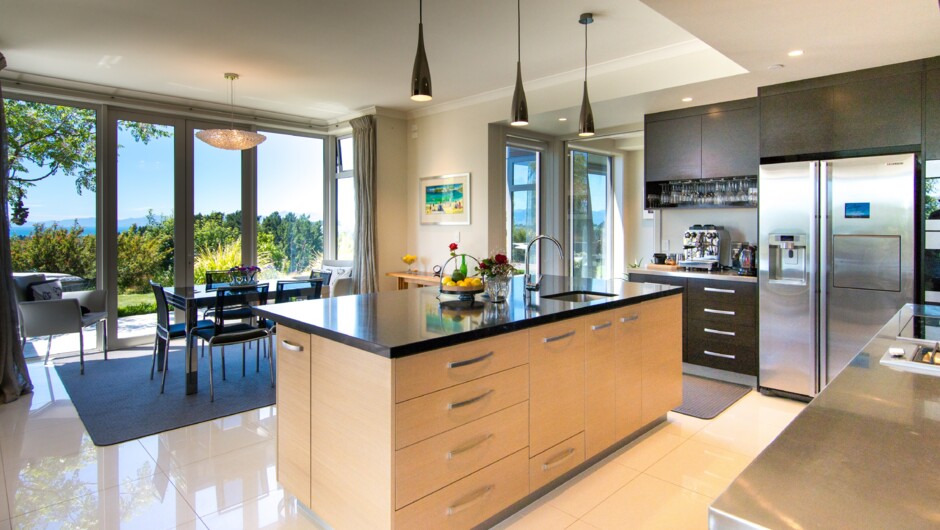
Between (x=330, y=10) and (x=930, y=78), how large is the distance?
3.86 meters

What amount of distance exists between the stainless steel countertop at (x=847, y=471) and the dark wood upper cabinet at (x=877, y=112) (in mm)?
3064

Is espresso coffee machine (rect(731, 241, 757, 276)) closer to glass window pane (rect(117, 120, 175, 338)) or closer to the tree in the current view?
glass window pane (rect(117, 120, 175, 338))

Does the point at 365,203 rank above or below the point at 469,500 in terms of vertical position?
above

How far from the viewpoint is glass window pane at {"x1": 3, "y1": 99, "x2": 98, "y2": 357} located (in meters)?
5.03

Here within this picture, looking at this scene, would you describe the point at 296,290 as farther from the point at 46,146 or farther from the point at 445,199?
the point at 46,146

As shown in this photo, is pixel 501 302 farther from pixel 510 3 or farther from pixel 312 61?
pixel 312 61

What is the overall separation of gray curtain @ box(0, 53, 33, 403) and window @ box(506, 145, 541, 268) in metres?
4.62

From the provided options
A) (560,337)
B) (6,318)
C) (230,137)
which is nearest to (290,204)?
(230,137)

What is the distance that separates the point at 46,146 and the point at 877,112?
717cm

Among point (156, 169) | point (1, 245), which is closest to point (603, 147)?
point (156, 169)

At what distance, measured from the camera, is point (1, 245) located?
12.9 ft

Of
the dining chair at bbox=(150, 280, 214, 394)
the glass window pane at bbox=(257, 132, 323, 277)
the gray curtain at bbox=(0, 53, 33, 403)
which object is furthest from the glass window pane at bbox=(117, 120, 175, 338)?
the dining chair at bbox=(150, 280, 214, 394)

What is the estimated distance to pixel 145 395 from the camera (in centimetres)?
396

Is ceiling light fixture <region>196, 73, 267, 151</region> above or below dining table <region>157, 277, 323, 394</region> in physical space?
above
